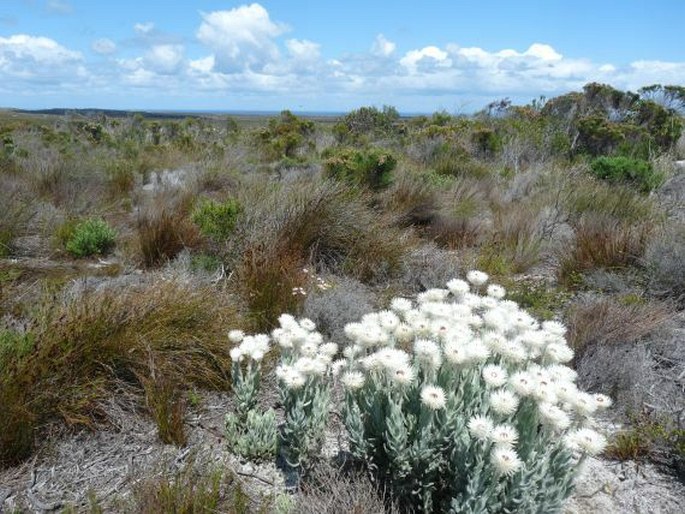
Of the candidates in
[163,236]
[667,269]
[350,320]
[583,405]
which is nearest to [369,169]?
[163,236]

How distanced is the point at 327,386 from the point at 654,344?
280 cm

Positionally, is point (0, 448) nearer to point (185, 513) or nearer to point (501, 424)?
point (185, 513)

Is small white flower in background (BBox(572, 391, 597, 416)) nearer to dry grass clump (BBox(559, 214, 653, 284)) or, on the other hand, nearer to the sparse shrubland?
the sparse shrubland

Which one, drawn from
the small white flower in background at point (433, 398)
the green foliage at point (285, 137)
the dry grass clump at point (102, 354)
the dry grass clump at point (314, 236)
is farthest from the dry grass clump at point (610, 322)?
the green foliage at point (285, 137)

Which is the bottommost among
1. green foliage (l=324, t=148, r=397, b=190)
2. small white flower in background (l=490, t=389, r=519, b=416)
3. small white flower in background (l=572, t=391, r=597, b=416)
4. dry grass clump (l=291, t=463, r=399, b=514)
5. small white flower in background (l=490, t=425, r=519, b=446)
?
dry grass clump (l=291, t=463, r=399, b=514)

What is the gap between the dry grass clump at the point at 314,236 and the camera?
5.44m

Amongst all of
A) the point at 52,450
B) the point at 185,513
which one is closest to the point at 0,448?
the point at 52,450

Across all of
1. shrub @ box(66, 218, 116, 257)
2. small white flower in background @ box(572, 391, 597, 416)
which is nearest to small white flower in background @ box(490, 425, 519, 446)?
small white flower in background @ box(572, 391, 597, 416)

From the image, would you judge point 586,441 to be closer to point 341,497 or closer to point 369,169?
point 341,497

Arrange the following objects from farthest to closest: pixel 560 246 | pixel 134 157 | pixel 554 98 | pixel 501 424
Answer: pixel 554 98, pixel 134 157, pixel 560 246, pixel 501 424

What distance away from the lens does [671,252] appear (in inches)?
216

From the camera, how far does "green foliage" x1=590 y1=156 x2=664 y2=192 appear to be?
9.19 meters

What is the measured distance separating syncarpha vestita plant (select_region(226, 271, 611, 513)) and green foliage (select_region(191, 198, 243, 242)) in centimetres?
306

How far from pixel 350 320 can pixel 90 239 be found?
3.45m
